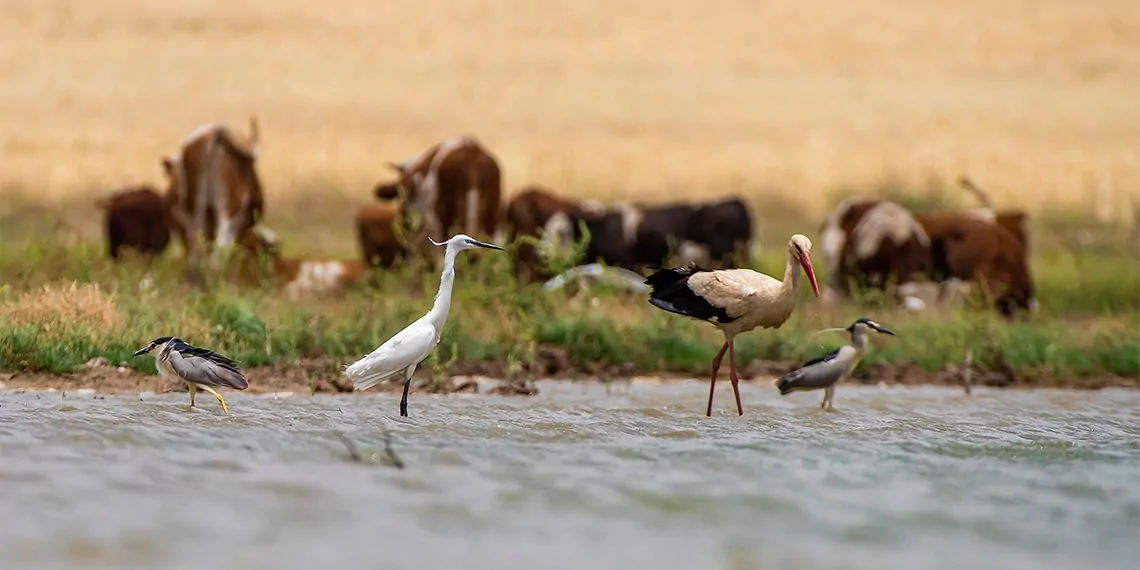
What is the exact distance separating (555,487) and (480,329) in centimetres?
582

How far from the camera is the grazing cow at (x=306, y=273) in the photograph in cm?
1712

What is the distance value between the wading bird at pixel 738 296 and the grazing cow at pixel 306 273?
6.79 m

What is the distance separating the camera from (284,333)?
41.5 ft

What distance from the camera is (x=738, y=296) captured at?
Answer: 10484 mm

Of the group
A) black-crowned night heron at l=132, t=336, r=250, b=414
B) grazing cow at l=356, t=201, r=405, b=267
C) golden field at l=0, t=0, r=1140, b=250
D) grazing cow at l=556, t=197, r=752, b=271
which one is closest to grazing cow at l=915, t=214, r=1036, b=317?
grazing cow at l=556, t=197, r=752, b=271

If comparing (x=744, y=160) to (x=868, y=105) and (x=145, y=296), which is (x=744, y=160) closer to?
(x=868, y=105)

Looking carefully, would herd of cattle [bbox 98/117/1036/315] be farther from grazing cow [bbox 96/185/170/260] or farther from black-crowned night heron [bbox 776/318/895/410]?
black-crowned night heron [bbox 776/318/895/410]

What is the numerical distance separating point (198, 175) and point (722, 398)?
8.92m

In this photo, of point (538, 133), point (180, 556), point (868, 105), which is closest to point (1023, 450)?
point (180, 556)

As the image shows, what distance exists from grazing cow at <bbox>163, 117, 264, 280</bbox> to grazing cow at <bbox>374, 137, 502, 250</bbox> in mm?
1916

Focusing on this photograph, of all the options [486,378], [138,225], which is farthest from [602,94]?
[486,378]

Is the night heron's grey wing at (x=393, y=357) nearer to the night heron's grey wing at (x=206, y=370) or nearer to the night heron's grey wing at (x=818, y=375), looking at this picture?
the night heron's grey wing at (x=206, y=370)

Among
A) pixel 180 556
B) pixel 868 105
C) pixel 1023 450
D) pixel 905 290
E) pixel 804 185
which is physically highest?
pixel 868 105

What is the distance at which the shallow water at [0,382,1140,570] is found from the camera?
6301 mm
